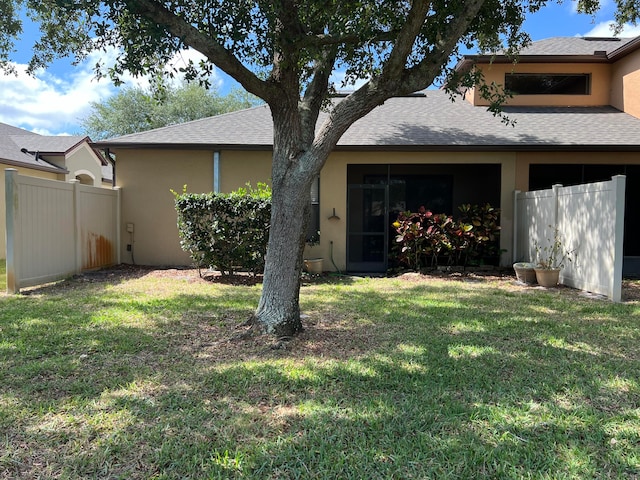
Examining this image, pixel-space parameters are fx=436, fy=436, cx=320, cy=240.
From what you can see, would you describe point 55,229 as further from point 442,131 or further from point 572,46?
point 572,46

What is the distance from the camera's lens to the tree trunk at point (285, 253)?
4.71 m

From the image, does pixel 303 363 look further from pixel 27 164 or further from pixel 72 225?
pixel 27 164

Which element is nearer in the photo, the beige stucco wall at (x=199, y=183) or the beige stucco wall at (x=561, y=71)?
the beige stucco wall at (x=199, y=183)

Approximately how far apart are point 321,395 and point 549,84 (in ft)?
42.8

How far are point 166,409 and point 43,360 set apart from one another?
1745mm

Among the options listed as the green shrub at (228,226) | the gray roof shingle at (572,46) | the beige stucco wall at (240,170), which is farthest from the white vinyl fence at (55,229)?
the gray roof shingle at (572,46)

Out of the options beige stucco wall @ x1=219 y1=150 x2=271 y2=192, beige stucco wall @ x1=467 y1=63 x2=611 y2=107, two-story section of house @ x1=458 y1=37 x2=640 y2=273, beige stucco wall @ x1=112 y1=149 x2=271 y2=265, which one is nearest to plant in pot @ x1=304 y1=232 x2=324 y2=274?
beige stucco wall @ x1=219 y1=150 x2=271 y2=192

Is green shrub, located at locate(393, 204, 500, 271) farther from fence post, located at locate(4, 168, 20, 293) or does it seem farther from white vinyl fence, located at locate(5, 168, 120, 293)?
fence post, located at locate(4, 168, 20, 293)

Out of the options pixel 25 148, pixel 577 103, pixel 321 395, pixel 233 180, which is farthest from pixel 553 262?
pixel 25 148

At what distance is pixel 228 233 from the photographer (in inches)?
330

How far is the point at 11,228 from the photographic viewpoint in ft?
23.0

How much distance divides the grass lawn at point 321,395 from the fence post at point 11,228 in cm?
110

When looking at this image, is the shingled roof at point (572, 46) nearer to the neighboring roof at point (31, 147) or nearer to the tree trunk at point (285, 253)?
the tree trunk at point (285, 253)

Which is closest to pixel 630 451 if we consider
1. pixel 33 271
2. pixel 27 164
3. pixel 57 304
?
pixel 57 304
